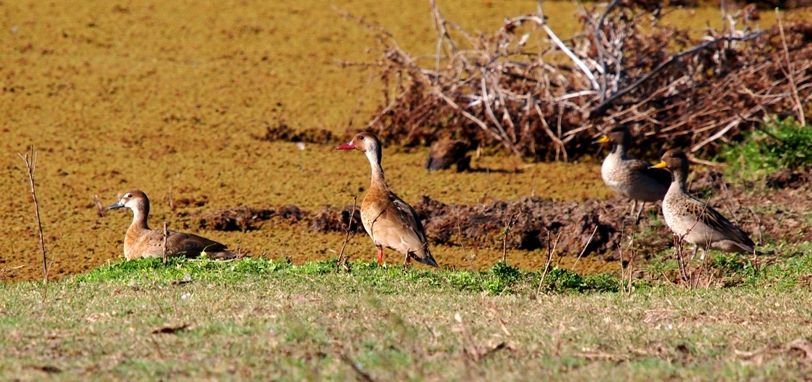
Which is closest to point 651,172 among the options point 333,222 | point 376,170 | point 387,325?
point 376,170

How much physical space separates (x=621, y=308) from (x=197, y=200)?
5707 millimetres

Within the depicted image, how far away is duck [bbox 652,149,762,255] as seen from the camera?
9.39 metres

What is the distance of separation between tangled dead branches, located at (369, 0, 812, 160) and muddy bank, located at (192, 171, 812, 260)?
6.99 ft

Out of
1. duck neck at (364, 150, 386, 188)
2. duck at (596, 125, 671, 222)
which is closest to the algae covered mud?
duck neck at (364, 150, 386, 188)

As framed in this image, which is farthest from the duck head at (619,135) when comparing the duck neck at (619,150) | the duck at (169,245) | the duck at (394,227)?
the duck at (169,245)

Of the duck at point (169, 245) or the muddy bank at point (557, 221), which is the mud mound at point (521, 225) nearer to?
the muddy bank at point (557, 221)

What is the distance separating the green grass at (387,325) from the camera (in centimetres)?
543

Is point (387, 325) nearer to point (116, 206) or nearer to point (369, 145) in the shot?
point (369, 145)

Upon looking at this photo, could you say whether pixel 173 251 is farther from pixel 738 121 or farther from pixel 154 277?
pixel 738 121

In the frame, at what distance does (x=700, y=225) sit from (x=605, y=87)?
4316mm

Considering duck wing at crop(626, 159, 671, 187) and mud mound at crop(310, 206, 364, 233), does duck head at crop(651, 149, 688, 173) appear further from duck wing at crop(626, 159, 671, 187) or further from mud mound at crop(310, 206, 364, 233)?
mud mound at crop(310, 206, 364, 233)

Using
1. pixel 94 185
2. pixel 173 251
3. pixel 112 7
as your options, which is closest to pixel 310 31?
pixel 112 7

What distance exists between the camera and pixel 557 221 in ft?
35.3

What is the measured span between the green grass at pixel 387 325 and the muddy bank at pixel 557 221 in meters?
1.57
